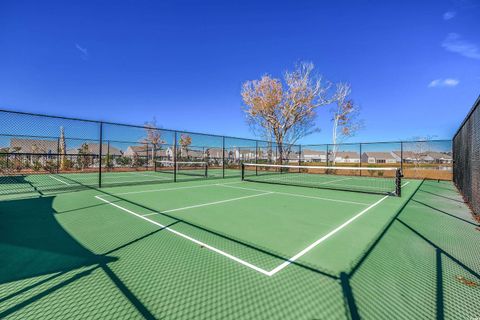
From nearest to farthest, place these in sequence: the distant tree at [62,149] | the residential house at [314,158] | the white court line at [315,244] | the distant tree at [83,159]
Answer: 1. the white court line at [315,244]
2. the distant tree at [62,149]
3. the distant tree at [83,159]
4. the residential house at [314,158]

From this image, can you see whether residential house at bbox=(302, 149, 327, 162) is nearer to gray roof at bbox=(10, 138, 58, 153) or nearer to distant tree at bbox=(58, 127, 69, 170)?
distant tree at bbox=(58, 127, 69, 170)

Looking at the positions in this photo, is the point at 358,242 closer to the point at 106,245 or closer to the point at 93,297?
the point at 93,297

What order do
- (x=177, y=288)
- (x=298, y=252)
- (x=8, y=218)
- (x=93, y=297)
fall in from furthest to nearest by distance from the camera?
(x=8, y=218), (x=298, y=252), (x=177, y=288), (x=93, y=297)

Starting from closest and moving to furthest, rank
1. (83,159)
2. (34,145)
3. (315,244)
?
1. (315,244)
2. (34,145)
3. (83,159)

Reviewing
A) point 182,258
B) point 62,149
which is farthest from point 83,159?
point 182,258

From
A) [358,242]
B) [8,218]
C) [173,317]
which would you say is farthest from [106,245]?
[358,242]

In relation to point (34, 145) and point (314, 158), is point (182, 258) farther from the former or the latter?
point (314, 158)

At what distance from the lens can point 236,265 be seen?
9.58 feet

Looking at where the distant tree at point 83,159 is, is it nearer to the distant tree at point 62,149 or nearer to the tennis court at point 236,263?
the distant tree at point 62,149

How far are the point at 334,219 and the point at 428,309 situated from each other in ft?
9.95

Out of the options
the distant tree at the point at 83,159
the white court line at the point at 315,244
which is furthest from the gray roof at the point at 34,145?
the white court line at the point at 315,244

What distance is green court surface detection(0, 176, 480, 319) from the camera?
6.96ft

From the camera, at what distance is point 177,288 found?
241 centimetres

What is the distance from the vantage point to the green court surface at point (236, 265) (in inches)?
83.5
